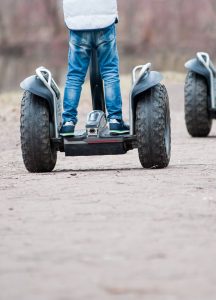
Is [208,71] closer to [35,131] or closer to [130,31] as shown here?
[35,131]

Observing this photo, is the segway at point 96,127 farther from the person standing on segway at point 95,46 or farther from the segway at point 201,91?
the segway at point 201,91

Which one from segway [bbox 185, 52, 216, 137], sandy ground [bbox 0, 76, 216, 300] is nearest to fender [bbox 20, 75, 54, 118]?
sandy ground [bbox 0, 76, 216, 300]

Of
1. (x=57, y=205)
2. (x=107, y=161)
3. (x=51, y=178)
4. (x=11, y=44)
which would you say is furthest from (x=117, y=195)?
(x=11, y=44)

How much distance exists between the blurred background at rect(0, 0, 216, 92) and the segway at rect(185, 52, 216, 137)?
112ft

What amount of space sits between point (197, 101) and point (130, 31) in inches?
1775

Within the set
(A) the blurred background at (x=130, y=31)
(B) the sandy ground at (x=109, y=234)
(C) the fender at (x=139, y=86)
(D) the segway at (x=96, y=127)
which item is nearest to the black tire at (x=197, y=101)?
(B) the sandy ground at (x=109, y=234)

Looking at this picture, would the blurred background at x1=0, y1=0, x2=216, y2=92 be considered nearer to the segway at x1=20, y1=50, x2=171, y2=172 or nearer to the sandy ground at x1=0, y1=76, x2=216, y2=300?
the segway at x1=20, y1=50, x2=171, y2=172

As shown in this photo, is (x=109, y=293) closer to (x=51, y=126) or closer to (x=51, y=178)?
(x=51, y=178)

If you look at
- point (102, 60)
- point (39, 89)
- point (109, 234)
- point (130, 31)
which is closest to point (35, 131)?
point (39, 89)

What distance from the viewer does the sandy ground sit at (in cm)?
491

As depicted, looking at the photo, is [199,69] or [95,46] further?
[199,69]

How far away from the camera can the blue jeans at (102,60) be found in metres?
9.69

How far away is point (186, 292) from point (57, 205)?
8.56 feet

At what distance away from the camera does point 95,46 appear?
9758mm
